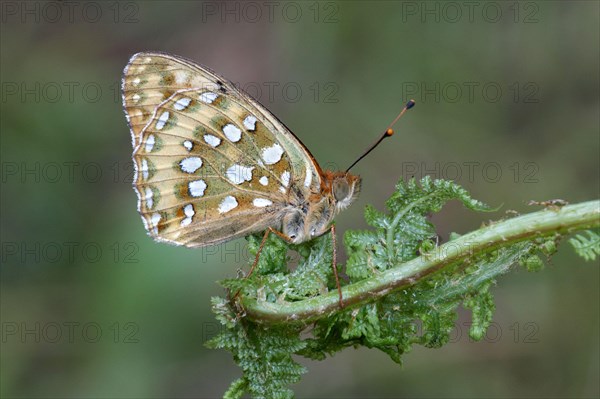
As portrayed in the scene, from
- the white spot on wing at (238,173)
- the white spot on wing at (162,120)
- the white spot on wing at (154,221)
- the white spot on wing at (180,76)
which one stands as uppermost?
the white spot on wing at (180,76)

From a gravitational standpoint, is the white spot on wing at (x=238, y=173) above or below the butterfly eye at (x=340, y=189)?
above

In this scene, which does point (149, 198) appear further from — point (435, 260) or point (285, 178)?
point (435, 260)

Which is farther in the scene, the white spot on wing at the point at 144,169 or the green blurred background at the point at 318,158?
the green blurred background at the point at 318,158

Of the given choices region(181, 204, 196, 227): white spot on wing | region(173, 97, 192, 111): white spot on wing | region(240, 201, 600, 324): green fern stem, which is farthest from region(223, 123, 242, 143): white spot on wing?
region(240, 201, 600, 324): green fern stem

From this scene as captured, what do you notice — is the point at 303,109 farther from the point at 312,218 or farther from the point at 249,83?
the point at 312,218

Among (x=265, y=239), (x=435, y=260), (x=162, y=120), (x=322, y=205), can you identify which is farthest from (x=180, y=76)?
(x=435, y=260)

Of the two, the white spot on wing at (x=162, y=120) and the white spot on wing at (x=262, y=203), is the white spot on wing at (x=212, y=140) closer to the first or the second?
the white spot on wing at (x=162, y=120)

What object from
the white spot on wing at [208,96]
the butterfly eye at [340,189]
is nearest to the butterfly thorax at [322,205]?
the butterfly eye at [340,189]

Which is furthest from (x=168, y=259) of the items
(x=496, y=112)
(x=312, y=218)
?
(x=496, y=112)
